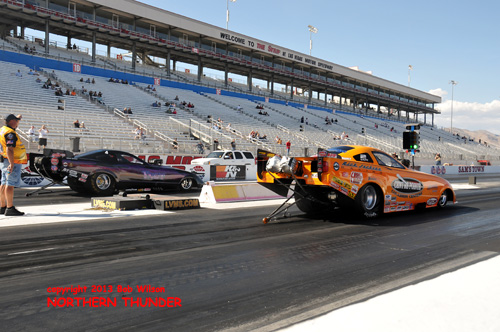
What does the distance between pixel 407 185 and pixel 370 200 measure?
1.23 m

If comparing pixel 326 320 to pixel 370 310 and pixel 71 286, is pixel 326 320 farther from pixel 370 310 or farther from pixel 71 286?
pixel 71 286

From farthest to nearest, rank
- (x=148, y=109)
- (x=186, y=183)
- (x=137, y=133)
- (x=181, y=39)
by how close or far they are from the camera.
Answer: (x=181, y=39)
(x=148, y=109)
(x=137, y=133)
(x=186, y=183)

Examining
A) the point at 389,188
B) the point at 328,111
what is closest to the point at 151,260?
the point at 389,188

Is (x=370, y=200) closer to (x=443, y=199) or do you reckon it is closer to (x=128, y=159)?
(x=443, y=199)

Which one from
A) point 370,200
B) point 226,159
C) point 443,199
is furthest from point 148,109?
point 370,200

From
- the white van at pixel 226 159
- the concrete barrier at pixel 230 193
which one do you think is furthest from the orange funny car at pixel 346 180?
the white van at pixel 226 159

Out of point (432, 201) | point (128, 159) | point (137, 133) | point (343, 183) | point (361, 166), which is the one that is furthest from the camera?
point (137, 133)

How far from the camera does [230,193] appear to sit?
11562 millimetres

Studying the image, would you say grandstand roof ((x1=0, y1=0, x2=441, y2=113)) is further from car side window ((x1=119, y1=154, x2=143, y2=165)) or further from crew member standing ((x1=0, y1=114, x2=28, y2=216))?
crew member standing ((x1=0, y1=114, x2=28, y2=216))

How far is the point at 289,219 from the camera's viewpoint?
8445 millimetres

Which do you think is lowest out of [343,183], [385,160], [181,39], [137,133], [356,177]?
[343,183]

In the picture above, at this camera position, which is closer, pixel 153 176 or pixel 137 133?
pixel 153 176

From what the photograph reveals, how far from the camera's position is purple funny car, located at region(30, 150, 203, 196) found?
11.0 metres

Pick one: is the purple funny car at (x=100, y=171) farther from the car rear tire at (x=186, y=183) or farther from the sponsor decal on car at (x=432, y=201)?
the sponsor decal on car at (x=432, y=201)
